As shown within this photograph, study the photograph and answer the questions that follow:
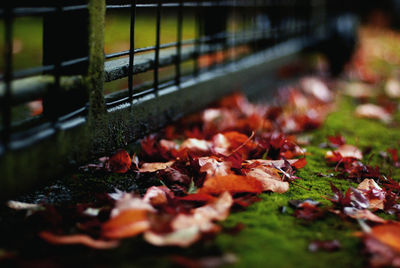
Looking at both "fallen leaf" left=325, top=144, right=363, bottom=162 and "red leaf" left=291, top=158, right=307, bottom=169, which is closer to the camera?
"red leaf" left=291, top=158, right=307, bottom=169

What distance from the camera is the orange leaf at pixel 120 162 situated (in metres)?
1.56

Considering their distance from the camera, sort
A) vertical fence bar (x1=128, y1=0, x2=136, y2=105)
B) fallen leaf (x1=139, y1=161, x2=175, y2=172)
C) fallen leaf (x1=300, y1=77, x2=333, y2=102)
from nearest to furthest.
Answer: fallen leaf (x1=139, y1=161, x2=175, y2=172)
vertical fence bar (x1=128, y1=0, x2=136, y2=105)
fallen leaf (x1=300, y1=77, x2=333, y2=102)

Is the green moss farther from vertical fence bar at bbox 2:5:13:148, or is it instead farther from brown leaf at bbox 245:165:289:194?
vertical fence bar at bbox 2:5:13:148

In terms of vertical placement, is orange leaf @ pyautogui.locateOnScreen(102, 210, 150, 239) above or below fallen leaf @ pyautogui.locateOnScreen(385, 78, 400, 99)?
below

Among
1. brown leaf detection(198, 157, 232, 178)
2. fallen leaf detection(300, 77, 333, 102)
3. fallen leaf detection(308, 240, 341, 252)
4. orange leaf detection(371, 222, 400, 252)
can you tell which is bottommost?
fallen leaf detection(308, 240, 341, 252)

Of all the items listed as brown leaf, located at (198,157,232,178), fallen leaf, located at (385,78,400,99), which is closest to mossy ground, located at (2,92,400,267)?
brown leaf, located at (198,157,232,178)

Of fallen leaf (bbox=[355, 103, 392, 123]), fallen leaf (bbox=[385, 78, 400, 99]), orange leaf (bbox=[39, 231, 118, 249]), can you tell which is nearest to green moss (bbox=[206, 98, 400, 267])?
orange leaf (bbox=[39, 231, 118, 249])

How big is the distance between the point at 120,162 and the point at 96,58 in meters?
0.38

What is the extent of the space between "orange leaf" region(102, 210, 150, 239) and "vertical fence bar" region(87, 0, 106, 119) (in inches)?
18.9

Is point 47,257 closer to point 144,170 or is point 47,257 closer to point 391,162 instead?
point 144,170

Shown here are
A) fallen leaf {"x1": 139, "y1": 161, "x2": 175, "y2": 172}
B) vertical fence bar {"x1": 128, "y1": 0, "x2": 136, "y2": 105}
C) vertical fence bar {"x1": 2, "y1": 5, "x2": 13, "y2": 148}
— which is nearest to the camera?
vertical fence bar {"x1": 2, "y1": 5, "x2": 13, "y2": 148}

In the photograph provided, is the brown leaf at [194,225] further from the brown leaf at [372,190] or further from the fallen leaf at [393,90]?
the fallen leaf at [393,90]

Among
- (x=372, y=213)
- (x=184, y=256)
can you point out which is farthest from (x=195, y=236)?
(x=372, y=213)

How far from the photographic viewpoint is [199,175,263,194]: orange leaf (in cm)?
126
